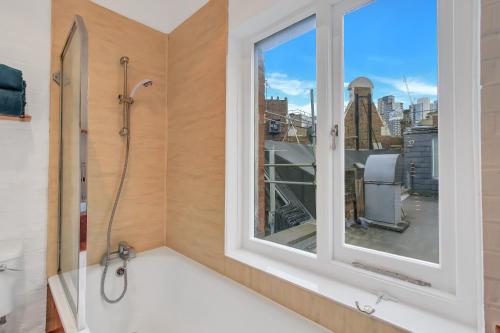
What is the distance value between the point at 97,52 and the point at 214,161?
3.55 feet

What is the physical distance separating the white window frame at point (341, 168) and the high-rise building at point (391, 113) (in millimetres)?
152

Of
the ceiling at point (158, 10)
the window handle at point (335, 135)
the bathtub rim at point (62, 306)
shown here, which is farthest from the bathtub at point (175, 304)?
the ceiling at point (158, 10)

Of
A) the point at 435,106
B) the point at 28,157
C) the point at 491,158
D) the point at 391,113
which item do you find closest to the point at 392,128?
the point at 391,113

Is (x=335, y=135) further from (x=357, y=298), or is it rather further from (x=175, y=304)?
(x=175, y=304)

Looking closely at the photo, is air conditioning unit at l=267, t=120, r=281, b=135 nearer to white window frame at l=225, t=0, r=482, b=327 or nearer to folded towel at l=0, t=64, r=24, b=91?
white window frame at l=225, t=0, r=482, b=327

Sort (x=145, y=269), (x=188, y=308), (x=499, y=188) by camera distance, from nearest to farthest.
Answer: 1. (x=499, y=188)
2. (x=188, y=308)
3. (x=145, y=269)

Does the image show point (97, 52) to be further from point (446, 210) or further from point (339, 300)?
point (446, 210)

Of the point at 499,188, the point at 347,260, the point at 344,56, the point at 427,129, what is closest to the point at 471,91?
the point at 427,129

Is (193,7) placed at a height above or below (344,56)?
above

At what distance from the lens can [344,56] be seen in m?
1.19

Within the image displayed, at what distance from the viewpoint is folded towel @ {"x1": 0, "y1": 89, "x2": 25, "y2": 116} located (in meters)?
1.20

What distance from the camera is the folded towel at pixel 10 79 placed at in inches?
47.4

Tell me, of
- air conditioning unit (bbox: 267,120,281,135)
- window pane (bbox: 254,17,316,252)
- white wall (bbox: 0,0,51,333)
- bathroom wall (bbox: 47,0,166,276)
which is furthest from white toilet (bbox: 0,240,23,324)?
air conditioning unit (bbox: 267,120,281,135)

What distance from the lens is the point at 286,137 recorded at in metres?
1.44
